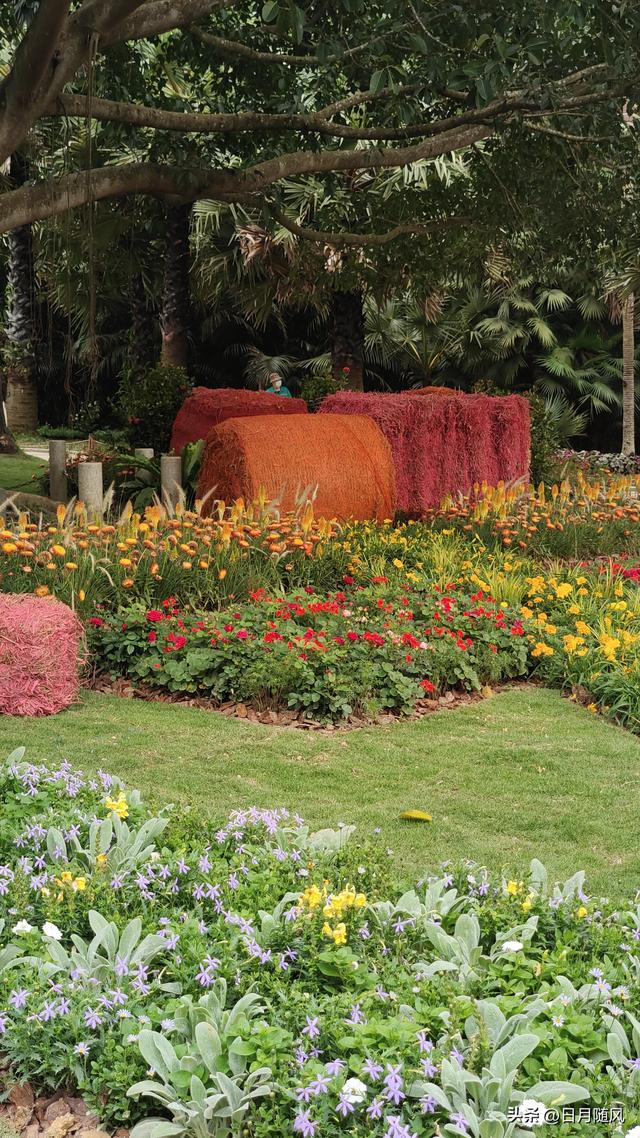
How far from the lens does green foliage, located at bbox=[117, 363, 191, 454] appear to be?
52.0 feet

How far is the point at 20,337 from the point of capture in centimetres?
2341

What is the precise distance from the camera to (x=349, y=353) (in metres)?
19.4

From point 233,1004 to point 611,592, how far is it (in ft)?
19.1

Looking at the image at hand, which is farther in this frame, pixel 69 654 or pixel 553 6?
pixel 553 6

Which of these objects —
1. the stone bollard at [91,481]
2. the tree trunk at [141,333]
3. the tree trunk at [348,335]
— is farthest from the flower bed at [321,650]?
the tree trunk at [141,333]

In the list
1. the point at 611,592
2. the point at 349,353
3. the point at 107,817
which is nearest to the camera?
the point at 107,817

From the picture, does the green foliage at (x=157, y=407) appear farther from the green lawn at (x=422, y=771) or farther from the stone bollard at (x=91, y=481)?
the green lawn at (x=422, y=771)

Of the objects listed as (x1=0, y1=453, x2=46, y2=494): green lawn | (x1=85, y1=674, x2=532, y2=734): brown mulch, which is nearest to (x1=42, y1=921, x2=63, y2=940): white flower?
(x1=85, y1=674, x2=532, y2=734): brown mulch

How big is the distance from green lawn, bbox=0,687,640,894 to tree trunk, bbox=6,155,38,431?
54.9 feet

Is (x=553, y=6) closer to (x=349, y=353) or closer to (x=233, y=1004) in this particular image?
A: (x=233, y=1004)

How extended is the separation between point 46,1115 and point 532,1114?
3.80ft

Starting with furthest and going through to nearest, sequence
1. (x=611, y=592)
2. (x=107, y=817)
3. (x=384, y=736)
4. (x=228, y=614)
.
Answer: (x=611, y=592) → (x=228, y=614) → (x=384, y=736) → (x=107, y=817)

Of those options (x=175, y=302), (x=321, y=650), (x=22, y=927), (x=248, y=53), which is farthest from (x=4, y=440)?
(x=22, y=927)

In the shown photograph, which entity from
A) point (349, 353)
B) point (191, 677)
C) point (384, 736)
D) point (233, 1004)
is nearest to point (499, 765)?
point (384, 736)
